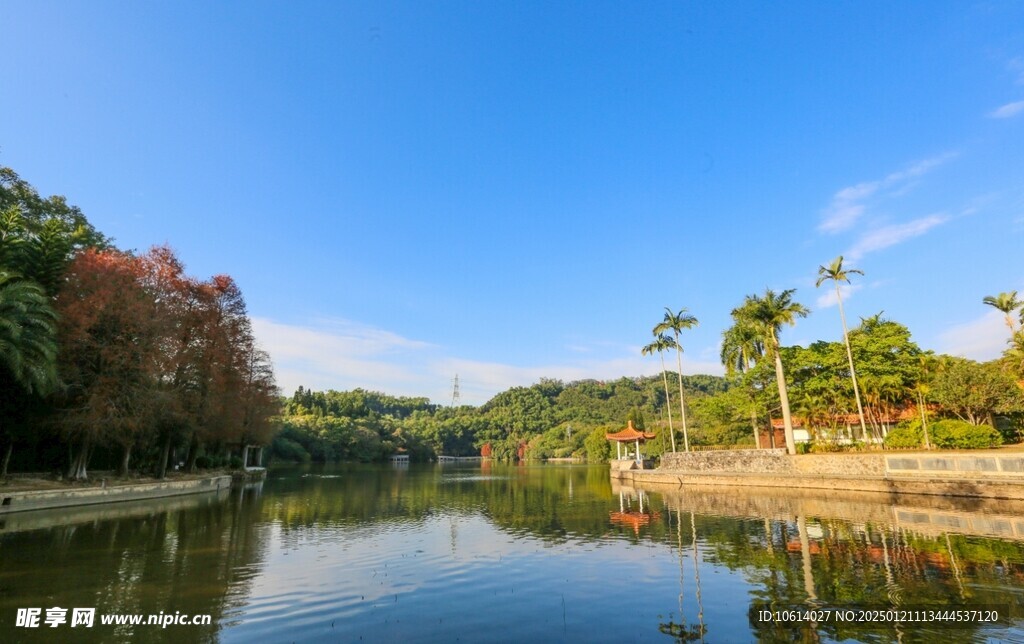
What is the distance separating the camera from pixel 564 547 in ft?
58.2

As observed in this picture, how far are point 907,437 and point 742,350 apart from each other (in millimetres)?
15239

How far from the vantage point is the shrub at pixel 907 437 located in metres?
36.9

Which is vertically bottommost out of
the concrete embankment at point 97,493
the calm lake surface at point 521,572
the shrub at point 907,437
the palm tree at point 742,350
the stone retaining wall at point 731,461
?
the calm lake surface at point 521,572

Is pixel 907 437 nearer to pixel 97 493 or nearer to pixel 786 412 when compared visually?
pixel 786 412

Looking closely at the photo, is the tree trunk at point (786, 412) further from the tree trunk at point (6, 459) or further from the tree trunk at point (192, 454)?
the tree trunk at point (6, 459)

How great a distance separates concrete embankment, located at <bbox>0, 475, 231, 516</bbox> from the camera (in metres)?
25.3

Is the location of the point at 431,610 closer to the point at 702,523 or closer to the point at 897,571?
the point at 897,571

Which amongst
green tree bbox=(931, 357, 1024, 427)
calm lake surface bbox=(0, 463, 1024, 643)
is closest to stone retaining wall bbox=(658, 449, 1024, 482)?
calm lake surface bbox=(0, 463, 1024, 643)

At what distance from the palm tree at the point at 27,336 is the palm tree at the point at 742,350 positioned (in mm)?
52076

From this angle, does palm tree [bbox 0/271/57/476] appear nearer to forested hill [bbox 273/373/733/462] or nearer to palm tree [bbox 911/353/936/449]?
forested hill [bbox 273/373/733/462]

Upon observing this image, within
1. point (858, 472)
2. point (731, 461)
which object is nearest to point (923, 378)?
point (858, 472)

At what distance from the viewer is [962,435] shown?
34.0 metres

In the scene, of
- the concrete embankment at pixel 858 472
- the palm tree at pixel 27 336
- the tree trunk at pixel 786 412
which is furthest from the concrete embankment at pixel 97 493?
the tree trunk at pixel 786 412

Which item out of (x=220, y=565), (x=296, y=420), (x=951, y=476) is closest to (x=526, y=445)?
(x=296, y=420)
